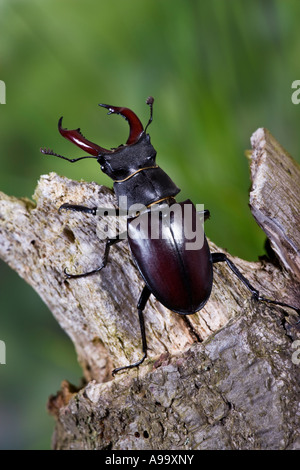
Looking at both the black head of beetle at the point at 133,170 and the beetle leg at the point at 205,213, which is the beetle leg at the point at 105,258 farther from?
the beetle leg at the point at 205,213

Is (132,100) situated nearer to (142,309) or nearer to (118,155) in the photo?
(118,155)

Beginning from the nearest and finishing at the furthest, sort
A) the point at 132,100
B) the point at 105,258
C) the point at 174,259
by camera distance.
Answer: the point at 174,259, the point at 105,258, the point at 132,100
